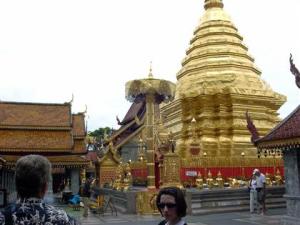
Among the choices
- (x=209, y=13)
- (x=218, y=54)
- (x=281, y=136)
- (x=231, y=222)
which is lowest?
(x=231, y=222)

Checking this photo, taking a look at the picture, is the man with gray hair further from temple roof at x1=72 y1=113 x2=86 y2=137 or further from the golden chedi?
temple roof at x1=72 y1=113 x2=86 y2=137

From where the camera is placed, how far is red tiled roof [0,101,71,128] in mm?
26328

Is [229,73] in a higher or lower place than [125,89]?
higher

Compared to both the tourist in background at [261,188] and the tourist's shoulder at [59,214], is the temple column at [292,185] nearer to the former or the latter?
the tourist in background at [261,188]

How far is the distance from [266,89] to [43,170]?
26.3 meters

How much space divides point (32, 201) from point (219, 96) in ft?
79.2

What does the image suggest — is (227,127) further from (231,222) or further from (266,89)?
(231,222)

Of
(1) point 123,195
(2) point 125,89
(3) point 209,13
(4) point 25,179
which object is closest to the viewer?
(4) point 25,179

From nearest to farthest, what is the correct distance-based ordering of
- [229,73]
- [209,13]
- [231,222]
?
[231,222] → [229,73] → [209,13]

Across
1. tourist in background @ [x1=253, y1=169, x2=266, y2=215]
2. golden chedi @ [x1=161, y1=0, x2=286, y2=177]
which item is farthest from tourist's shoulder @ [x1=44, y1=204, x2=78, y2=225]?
golden chedi @ [x1=161, y1=0, x2=286, y2=177]

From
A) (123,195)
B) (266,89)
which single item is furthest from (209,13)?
(123,195)

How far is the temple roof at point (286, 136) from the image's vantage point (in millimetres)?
10711

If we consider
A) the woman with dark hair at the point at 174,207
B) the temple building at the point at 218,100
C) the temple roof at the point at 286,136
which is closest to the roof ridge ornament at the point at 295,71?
the temple roof at the point at 286,136

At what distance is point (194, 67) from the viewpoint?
28625 mm
